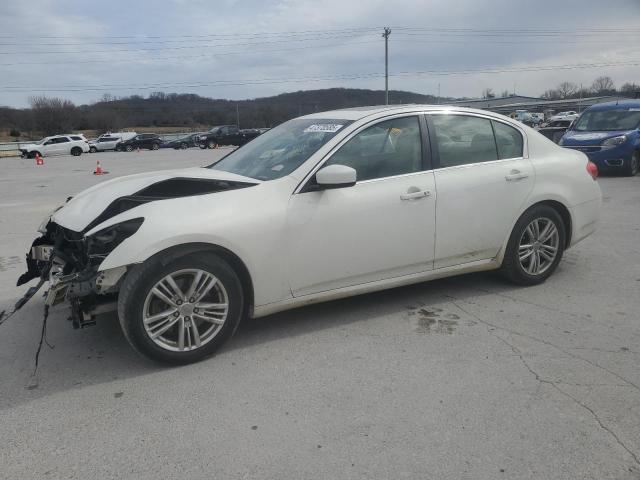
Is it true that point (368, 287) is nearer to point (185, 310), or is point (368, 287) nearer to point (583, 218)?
point (185, 310)

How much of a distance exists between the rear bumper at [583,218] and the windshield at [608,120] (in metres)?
9.88

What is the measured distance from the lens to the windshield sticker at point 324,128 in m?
4.18

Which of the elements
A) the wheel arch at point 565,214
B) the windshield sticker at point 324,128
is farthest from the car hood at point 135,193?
the wheel arch at point 565,214

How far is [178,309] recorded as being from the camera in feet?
11.3

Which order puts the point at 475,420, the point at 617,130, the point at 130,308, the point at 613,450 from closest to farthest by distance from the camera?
the point at 613,450 → the point at 475,420 → the point at 130,308 → the point at 617,130

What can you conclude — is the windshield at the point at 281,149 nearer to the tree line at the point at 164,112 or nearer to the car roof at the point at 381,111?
the car roof at the point at 381,111

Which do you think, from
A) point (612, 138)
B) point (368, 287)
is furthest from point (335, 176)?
point (612, 138)

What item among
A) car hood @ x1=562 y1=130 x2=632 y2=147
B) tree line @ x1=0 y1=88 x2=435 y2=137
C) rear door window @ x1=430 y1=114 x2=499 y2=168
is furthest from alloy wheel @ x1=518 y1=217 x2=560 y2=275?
tree line @ x1=0 y1=88 x2=435 y2=137

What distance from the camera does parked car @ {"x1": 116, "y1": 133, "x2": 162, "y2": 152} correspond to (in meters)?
48.3

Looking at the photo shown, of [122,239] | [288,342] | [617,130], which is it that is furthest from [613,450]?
[617,130]

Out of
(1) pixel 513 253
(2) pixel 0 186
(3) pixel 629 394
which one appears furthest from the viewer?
(2) pixel 0 186

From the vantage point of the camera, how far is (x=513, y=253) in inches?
186

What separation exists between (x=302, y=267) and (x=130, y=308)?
3.81 feet

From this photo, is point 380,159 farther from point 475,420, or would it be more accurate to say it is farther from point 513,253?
point 475,420
